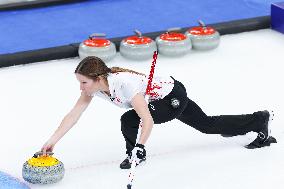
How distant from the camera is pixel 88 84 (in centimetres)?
451

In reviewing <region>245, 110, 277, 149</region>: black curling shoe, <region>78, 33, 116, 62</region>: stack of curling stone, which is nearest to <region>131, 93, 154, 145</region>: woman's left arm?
<region>245, 110, 277, 149</region>: black curling shoe

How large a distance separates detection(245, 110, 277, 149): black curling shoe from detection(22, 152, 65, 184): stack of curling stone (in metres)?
1.43

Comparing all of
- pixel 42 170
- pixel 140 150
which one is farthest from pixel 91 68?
pixel 42 170

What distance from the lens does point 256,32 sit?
7906mm

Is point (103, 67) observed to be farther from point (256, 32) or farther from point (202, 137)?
point (256, 32)

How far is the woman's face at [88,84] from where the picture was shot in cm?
448

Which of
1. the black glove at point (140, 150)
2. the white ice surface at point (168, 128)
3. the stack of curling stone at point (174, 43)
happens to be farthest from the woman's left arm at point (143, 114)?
the stack of curling stone at point (174, 43)

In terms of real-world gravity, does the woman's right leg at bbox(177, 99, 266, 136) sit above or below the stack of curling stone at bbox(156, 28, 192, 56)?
above

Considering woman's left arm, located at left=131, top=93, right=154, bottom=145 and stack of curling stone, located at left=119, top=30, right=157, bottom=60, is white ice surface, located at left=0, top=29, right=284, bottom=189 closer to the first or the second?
stack of curling stone, located at left=119, top=30, right=157, bottom=60

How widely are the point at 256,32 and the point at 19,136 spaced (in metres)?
3.35

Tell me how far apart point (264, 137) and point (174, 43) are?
6.73 feet

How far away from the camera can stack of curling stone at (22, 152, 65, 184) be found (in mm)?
4637

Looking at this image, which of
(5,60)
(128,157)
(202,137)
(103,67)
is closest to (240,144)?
(202,137)

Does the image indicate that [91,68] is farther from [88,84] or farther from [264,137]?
[264,137]
